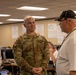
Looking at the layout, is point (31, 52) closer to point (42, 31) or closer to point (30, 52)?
point (30, 52)

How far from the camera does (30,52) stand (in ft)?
10.8

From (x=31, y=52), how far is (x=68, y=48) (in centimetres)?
128

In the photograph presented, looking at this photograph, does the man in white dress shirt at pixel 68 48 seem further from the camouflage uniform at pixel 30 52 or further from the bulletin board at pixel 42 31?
the bulletin board at pixel 42 31

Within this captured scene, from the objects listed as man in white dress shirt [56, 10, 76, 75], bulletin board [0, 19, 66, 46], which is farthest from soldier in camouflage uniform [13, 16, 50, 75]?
bulletin board [0, 19, 66, 46]

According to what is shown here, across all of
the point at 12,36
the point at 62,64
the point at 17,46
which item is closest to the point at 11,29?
the point at 12,36

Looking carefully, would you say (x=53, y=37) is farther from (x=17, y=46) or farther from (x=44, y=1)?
(x=17, y=46)

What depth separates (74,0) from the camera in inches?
283

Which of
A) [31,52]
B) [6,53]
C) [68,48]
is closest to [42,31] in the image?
[6,53]

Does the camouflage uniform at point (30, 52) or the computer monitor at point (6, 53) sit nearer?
the camouflage uniform at point (30, 52)

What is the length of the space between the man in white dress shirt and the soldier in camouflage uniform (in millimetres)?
1059

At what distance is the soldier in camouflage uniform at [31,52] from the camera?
3.25m

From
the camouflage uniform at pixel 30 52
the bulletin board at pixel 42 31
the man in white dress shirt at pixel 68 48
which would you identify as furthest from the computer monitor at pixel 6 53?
the bulletin board at pixel 42 31

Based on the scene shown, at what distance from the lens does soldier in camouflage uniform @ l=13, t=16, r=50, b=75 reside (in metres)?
3.25

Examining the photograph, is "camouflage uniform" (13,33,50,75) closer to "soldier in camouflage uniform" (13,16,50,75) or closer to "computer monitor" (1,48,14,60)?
"soldier in camouflage uniform" (13,16,50,75)
